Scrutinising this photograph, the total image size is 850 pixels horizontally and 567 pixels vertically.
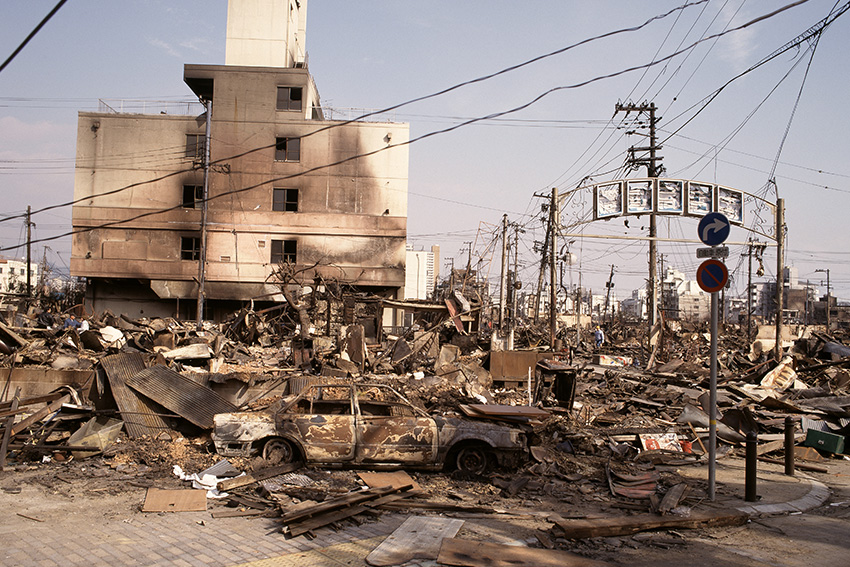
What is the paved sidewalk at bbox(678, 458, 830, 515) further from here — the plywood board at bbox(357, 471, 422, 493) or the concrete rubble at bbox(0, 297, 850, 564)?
the plywood board at bbox(357, 471, 422, 493)

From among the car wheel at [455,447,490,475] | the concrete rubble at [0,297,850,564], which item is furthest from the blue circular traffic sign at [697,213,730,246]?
the car wheel at [455,447,490,475]

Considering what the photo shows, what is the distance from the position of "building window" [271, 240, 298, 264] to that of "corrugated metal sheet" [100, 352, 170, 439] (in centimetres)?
3031

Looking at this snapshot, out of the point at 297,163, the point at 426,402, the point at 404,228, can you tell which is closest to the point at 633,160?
the point at 404,228

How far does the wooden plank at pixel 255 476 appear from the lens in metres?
8.36

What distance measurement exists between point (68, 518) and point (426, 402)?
825 centimetres

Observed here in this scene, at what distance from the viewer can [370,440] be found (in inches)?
367

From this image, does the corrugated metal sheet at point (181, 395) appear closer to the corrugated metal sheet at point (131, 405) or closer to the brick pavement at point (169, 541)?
the corrugated metal sheet at point (131, 405)

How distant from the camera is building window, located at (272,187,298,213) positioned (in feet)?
138

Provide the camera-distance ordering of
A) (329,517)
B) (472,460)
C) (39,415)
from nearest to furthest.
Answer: (329,517) < (472,460) < (39,415)

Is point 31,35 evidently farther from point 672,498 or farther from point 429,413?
point 672,498

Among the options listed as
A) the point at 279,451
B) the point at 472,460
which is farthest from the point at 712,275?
the point at 279,451

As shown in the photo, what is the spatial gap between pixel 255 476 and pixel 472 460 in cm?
326

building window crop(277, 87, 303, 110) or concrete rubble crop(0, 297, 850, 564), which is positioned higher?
building window crop(277, 87, 303, 110)

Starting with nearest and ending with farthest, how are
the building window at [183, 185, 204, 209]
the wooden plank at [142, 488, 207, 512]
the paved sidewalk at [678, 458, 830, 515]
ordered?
the wooden plank at [142, 488, 207, 512] < the paved sidewalk at [678, 458, 830, 515] < the building window at [183, 185, 204, 209]
